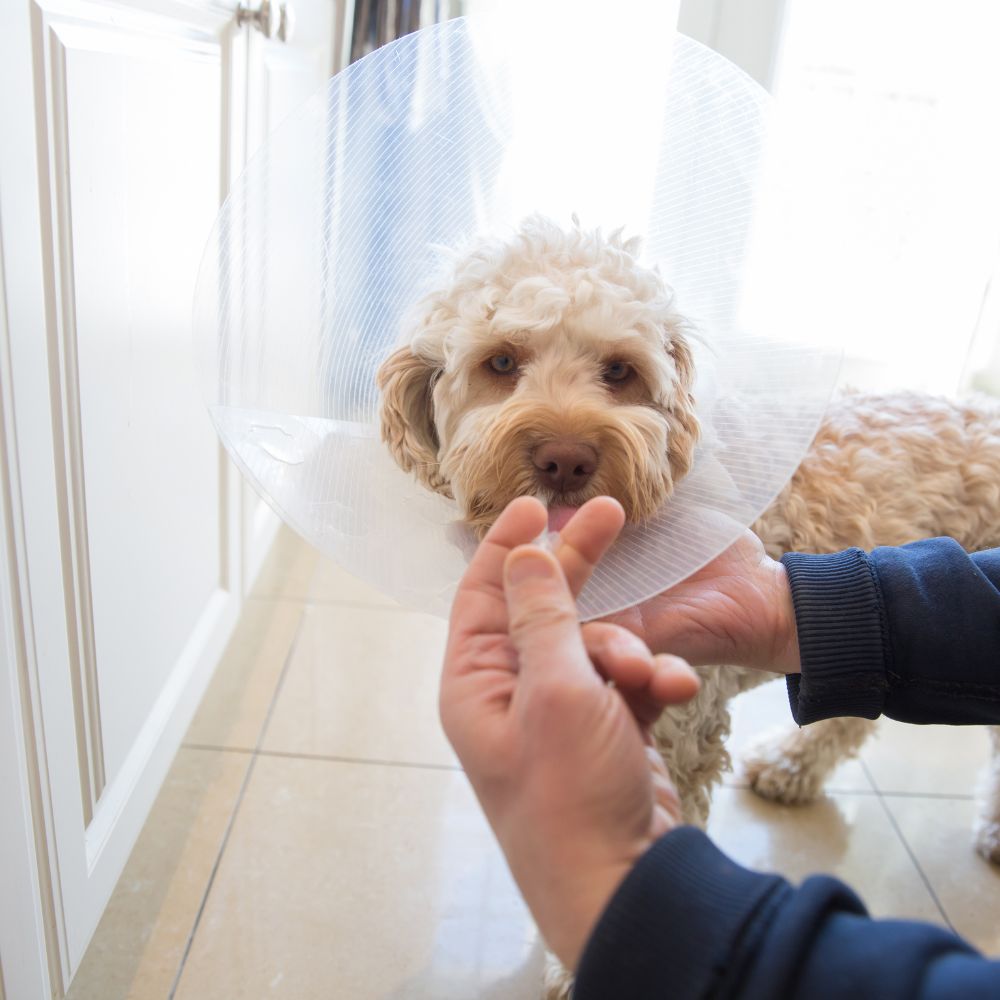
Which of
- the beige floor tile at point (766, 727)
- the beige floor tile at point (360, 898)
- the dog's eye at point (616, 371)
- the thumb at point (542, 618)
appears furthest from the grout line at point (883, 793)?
the thumb at point (542, 618)

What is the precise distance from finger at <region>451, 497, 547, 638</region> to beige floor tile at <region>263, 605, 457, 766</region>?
1.14 meters

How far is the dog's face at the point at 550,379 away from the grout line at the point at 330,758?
81 centimetres

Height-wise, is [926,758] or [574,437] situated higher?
[574,437]

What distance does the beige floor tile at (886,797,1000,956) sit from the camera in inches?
60.0

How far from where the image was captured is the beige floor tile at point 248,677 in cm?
177

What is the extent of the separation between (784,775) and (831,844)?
0.14 m

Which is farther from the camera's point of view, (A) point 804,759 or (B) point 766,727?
(B) point 766,727

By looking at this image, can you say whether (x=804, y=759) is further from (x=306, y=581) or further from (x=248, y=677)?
(x=306, y=581)

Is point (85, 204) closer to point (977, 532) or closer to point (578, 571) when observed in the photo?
point (578, 571)

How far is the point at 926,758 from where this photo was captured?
1.94m

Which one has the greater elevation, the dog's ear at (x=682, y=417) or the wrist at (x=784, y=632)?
the dog's ear at (x=682, y=417)

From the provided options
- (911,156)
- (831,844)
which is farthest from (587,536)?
(911,156)

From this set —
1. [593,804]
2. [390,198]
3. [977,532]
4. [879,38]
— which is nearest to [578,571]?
[593,804]

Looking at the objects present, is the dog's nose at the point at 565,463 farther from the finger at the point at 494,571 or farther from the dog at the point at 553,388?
the finger at the point at 494,571
